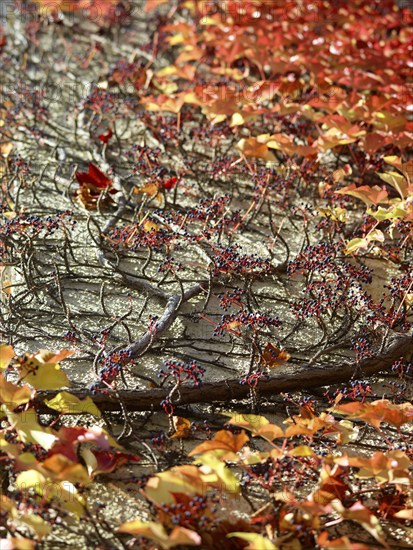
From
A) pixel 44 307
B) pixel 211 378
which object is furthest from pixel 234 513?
pixel 44 307

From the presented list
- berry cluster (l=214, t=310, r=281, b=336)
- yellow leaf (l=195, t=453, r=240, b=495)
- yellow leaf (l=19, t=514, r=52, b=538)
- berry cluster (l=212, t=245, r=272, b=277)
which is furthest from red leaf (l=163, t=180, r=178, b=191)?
yellow leaf (l=19, t=514, r=52, b=538)

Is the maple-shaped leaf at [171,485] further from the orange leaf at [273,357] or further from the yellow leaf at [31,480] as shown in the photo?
the orange leaf at [273,357]

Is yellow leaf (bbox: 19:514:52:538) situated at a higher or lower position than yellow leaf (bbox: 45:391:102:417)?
lower

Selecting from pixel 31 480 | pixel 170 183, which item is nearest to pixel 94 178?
pixel 170 183

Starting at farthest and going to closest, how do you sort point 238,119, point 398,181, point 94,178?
1. point 238,119
2. point 94,178
3. point 398,181

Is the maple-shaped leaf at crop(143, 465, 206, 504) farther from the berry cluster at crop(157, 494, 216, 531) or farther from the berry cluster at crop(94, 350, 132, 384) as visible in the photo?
the berry cluster at crop(94, 350, 132, 384)

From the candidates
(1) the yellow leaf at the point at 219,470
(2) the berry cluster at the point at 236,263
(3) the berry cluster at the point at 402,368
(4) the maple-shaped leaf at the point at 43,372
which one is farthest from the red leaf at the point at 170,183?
(1) the yellow leaf at the point at 219,470

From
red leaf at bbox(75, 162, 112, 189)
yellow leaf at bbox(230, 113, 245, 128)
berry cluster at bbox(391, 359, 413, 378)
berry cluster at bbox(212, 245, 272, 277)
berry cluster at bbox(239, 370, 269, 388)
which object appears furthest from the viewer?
yellow leaf at bbox(230, 113, 245, 128)

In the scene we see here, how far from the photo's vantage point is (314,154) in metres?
2.82

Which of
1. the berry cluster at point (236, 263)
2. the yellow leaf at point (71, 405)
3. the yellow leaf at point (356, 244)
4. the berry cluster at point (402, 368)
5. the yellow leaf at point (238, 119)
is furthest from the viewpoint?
the yellow leaf at point (238, 119)

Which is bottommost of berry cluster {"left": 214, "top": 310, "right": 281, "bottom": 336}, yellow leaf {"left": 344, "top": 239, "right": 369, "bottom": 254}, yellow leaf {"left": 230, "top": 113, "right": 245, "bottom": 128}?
berry cluster {"left": 214, "top": 310, "right": 281, "bottom": 336}

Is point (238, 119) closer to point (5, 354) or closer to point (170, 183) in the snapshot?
point (170, 183)

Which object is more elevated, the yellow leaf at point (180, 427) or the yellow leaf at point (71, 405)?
the yellow leaf at point (71, 405)

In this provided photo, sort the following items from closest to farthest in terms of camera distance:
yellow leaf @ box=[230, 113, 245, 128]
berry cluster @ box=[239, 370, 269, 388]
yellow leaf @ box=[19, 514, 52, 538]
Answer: yellow leaf @ box=[19, 514, 52, 538]
berry cluster @ box=[239, 370, 269, 388]
yellow leaf @ box=[230, 113, 245, 128]
